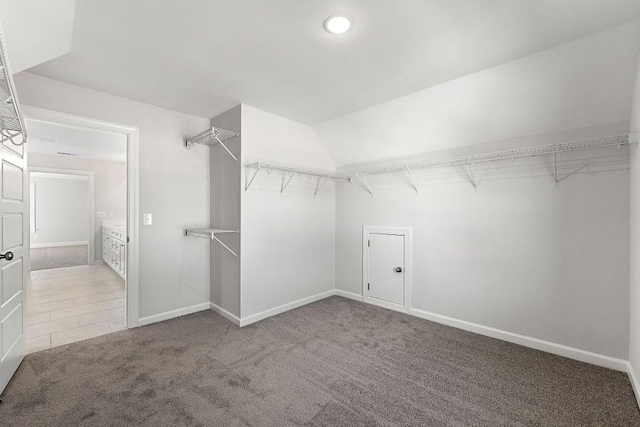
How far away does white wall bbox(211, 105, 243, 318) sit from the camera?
10.0ft

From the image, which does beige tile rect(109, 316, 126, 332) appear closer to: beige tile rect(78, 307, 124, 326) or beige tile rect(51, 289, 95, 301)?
beige tile rect(78, 307, 124, 326)

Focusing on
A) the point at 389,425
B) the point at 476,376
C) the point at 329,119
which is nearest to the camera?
the point at 389,425

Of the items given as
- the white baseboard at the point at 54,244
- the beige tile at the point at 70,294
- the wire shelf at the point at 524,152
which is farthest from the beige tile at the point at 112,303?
the white baseboard at the point at 54,244

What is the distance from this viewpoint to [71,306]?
3557 millimetres

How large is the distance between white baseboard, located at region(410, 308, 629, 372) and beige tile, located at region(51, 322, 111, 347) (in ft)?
10.8

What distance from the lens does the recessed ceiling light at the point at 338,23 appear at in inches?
67.2

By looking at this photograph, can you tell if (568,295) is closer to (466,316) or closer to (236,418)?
(466,316)

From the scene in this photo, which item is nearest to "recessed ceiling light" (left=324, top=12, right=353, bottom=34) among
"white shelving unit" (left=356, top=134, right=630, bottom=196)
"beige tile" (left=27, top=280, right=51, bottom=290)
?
"white shelving unit" (left=356, top=134, right=630, bottom=196)

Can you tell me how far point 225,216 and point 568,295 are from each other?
3.26 metres

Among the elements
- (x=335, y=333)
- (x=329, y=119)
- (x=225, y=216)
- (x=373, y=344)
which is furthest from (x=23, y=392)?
(x=329, y=119)

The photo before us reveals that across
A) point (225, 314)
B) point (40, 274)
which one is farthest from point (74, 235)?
point (225, 314)

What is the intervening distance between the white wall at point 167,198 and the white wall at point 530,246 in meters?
2.33

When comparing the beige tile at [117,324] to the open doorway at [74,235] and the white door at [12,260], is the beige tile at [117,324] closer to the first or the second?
the open doorway at [74,235]

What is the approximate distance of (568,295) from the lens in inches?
92.7
